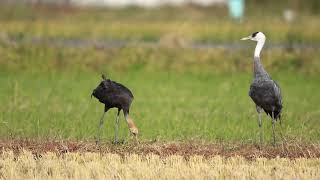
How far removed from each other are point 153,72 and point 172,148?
13.1m

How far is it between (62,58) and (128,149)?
14143 mm

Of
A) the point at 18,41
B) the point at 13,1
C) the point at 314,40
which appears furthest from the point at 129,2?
the point at 18,41

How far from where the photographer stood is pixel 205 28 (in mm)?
34562

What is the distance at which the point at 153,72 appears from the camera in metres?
24.8

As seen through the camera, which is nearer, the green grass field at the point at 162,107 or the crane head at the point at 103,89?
the crane head at the point at 103,89

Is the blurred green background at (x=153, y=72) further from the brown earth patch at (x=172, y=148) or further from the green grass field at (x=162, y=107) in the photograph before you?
the brown earth patch at (x=172, y=148)

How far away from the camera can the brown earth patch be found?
11.5 meters

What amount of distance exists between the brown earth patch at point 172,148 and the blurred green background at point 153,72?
50 centimetres

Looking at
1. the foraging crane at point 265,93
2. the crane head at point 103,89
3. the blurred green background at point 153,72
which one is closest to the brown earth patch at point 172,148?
the blurred green background at point 153,72

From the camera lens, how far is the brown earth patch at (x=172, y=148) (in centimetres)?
1151

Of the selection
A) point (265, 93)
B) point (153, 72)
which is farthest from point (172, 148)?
point (153, 72)

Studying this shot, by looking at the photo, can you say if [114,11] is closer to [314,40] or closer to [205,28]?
[205,28]

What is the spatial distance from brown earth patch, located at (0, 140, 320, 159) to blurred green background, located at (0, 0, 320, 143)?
0.50 meters

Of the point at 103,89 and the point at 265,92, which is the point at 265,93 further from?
the point at 103,89
